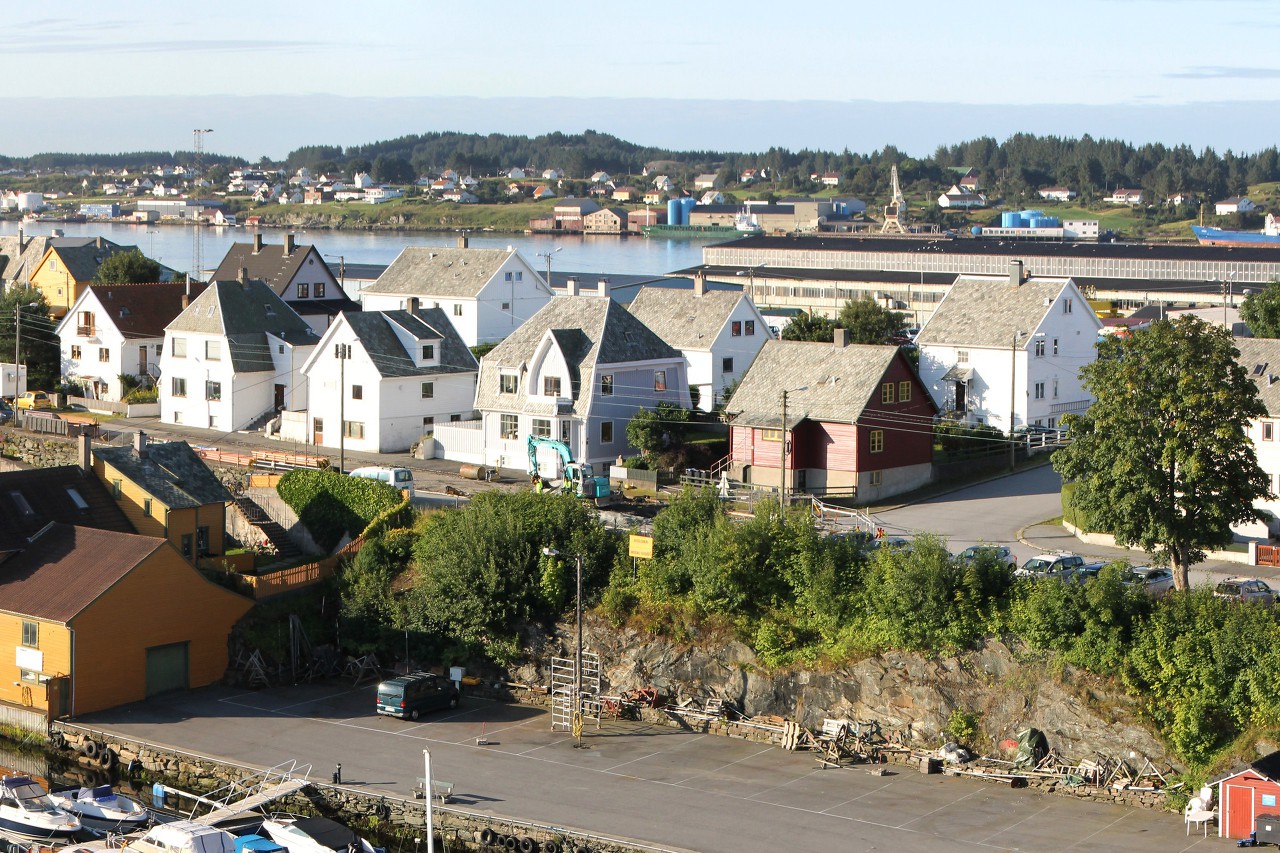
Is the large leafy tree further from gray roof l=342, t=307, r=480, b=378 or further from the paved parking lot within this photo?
gray roof l=342, t=307, r=480, b=378

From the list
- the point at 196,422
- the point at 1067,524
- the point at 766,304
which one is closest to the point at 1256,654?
the point at 1067,524

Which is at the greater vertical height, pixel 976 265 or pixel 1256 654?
pixel 976 265

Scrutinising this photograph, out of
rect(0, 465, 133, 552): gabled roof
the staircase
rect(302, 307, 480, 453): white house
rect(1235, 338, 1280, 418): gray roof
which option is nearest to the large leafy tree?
rect(1235, 338, 1280, 418): gray roof

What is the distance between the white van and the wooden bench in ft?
59.4

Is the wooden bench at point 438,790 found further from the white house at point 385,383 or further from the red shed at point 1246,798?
the white house at point 385,383

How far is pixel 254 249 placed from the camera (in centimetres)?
8094

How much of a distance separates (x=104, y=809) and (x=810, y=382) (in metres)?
27.6

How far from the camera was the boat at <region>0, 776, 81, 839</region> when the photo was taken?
2922cm

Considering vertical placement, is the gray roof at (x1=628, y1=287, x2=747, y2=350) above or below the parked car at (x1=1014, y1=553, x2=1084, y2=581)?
above

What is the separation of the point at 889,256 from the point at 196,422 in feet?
298

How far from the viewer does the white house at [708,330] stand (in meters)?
65.4

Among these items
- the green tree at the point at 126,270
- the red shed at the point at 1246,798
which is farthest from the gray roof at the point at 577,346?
the green tree at the point at 126,270

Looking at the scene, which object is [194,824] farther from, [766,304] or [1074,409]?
[766,304]

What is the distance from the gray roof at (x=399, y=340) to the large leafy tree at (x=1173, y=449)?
90.9 ft
